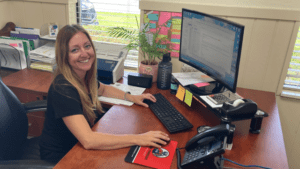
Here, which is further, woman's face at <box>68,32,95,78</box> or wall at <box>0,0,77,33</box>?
wall at <box>0,0,77,33</box>

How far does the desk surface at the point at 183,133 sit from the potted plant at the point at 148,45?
0.18m

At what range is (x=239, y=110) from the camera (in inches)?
43.6

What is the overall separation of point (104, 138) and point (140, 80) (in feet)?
2.46

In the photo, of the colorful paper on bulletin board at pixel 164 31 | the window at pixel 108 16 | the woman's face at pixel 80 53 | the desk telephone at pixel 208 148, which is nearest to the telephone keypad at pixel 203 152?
the desk telephone at pixel 208 148

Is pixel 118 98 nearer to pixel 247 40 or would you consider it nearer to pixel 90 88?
pixel 90 88

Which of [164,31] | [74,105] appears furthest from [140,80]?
[74,105]

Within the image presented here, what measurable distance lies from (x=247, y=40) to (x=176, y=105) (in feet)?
2.46

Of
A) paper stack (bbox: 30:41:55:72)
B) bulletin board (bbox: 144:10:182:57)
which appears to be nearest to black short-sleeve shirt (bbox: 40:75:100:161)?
paper stack (bbox: 30:41:55:72)

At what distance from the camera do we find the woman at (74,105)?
1.08 meters

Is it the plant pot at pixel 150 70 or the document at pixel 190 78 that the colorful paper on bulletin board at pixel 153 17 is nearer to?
the plant pot at pixel 150 70

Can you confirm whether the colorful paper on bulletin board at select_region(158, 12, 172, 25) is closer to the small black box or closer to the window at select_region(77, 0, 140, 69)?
the window at select_region(77, 0, 140, 69)

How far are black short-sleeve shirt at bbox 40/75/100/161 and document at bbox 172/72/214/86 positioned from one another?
0.68 metres

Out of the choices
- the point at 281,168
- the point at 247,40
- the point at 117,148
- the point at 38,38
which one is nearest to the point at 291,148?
the point at 247,40

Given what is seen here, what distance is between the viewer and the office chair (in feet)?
3.97
